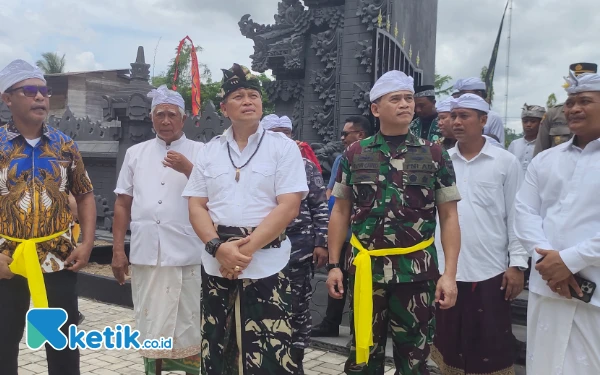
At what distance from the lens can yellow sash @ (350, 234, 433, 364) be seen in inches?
101

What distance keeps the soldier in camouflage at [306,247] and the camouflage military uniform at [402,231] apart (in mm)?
923

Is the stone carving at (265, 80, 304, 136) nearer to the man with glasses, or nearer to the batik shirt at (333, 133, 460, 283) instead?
the man with glasses

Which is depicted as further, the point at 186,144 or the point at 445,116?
the point at 445,116

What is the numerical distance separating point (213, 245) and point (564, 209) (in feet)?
5.83

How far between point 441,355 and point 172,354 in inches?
69.3

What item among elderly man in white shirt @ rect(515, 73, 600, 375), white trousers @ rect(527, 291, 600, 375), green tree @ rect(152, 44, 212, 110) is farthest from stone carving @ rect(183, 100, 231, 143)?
green tree @ rect(152, 44, 212, 110)

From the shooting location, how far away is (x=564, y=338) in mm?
2494

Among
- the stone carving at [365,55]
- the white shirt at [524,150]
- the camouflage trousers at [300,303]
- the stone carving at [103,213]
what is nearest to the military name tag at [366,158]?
the camouflage trousers at [300,303]

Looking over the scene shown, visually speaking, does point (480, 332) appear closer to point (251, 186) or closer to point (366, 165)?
point (366, 165)

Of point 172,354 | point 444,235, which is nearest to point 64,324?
point 172,354

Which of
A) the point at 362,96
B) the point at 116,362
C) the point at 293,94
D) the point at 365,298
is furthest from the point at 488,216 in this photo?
the point at 293,94

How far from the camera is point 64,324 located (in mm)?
3059

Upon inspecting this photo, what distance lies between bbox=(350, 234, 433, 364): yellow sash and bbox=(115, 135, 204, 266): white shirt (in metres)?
1.26

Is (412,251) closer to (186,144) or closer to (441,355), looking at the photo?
(441,355)
